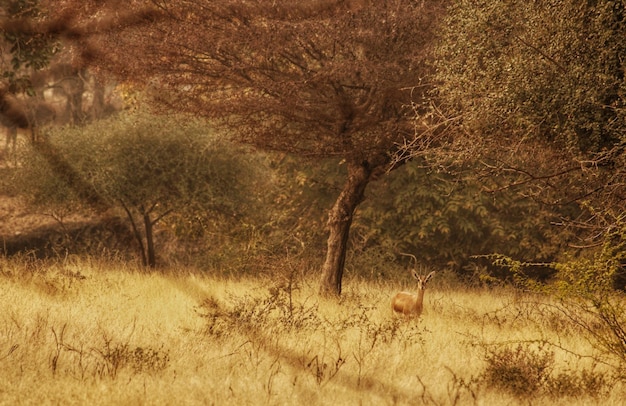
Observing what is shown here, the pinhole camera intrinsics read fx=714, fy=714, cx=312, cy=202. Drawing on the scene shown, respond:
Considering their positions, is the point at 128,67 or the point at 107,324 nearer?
the point at 107,324

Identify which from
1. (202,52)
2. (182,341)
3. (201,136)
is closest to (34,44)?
(201,136)

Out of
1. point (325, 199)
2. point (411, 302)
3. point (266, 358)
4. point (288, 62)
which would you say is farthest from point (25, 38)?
point (266, 358)

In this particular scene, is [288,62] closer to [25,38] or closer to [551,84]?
[551,84]

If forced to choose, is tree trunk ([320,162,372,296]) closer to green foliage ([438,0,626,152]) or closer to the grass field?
the grass field

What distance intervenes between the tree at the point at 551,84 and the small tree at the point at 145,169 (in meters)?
9.34

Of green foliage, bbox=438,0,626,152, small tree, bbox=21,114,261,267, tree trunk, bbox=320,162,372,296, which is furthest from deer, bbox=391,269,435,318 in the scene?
small tree, bbox=21,114,261,267

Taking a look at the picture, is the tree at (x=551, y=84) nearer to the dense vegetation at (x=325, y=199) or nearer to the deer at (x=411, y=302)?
the dense vegetation at (x=325, y=199)

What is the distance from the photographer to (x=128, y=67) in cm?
1202

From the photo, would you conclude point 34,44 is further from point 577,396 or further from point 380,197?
point 577,396

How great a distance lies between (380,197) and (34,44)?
31.3 feet

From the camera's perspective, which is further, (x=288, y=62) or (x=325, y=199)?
(x=325, y=199)

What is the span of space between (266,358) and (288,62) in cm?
686

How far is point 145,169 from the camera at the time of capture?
17562 millimetres

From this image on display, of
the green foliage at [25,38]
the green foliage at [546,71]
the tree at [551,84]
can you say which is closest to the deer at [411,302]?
the tree at [551,84]
